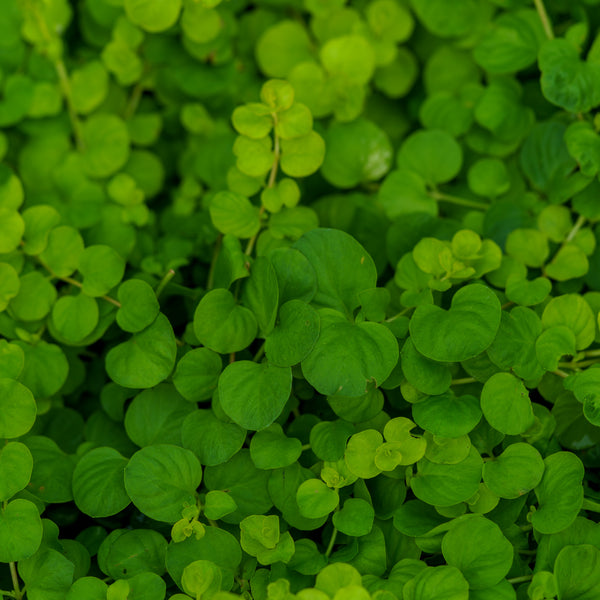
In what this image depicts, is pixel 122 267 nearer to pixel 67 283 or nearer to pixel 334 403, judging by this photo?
pixel 67 283

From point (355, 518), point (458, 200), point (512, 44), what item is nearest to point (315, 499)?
point (355, 518)

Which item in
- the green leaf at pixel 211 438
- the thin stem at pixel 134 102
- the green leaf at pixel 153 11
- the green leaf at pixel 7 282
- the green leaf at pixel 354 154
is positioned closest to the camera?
the green leaf at pixel 211 438

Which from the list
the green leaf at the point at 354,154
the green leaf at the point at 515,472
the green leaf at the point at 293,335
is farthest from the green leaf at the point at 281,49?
the green leaf at the point at 515,472

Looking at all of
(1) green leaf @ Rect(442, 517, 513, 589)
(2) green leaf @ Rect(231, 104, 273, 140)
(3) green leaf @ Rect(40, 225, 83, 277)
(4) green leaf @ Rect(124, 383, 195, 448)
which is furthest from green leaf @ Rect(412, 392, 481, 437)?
(3) green leaf @ Rect(40, 225, 83, 277)

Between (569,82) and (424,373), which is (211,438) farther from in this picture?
(569,82)

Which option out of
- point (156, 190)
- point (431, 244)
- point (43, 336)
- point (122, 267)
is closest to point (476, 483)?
point (431, 244)

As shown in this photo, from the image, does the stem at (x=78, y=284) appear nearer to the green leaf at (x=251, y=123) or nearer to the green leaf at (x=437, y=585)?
the green leaf at (x=251, y=123)
